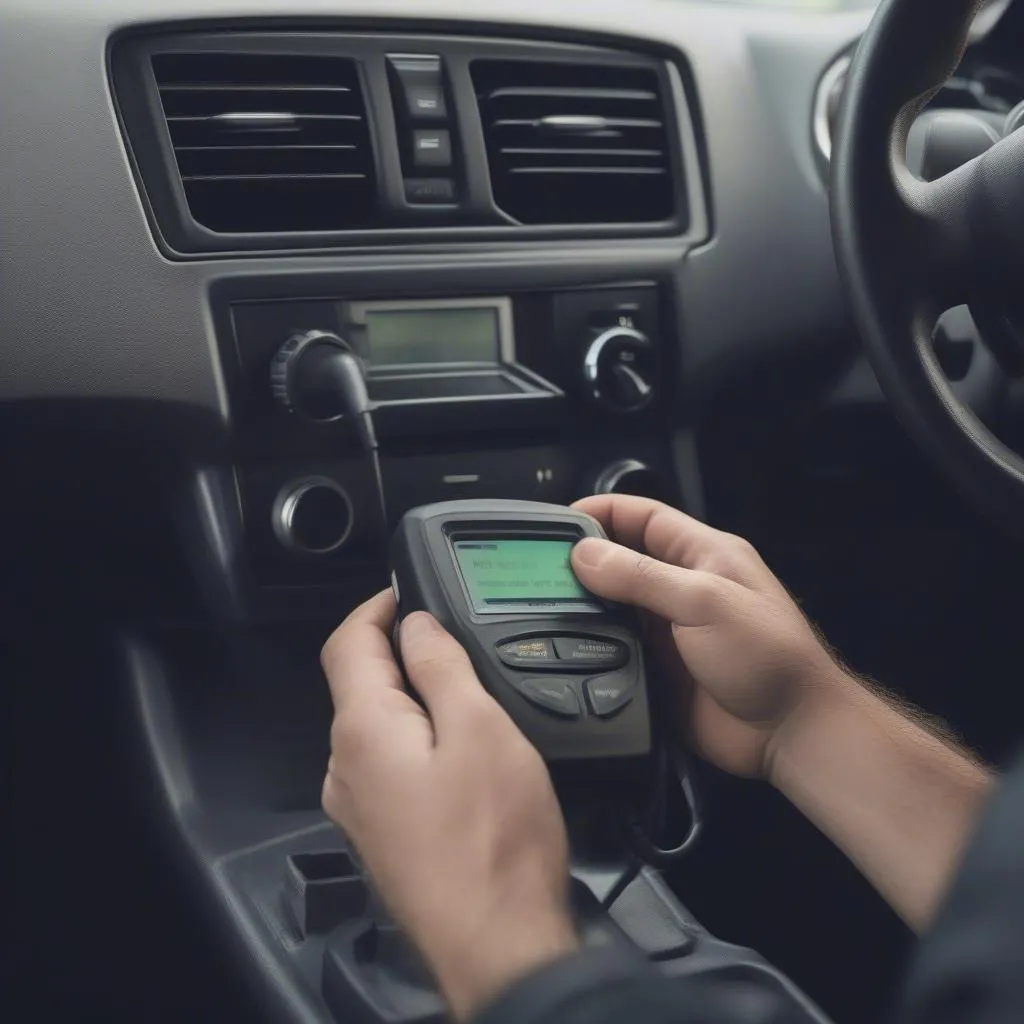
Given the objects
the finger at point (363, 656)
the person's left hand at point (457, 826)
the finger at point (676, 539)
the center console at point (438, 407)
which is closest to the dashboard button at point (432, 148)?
the center console at point (438, 407)

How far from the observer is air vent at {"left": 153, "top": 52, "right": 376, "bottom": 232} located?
1197 millimetres

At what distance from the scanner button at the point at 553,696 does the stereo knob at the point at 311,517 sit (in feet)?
1.44

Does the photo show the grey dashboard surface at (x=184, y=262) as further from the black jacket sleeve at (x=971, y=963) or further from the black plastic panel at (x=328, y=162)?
the black jacket sleeve at (x=971, y=963)

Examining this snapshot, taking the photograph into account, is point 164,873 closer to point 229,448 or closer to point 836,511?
point 229,448

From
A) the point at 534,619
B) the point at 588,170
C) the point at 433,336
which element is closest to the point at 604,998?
the point at 534,619

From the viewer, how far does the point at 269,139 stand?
123 cm

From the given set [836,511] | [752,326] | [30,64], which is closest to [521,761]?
[30,64]

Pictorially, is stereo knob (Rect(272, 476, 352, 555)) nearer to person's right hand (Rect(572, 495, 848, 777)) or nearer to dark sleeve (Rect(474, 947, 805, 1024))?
person's right hand (Rect(572, 495, 848, 777))

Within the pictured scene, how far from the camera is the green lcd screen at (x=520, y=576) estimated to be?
878 millimetres

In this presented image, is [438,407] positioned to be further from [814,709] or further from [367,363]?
[814,709]

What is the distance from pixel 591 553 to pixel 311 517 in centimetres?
39

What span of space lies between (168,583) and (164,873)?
0.81ft

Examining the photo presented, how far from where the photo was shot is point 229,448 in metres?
1.21

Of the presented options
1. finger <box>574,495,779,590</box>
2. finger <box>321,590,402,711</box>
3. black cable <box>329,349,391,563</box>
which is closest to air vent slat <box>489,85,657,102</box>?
black cable <box>329,349,391,563</box>
